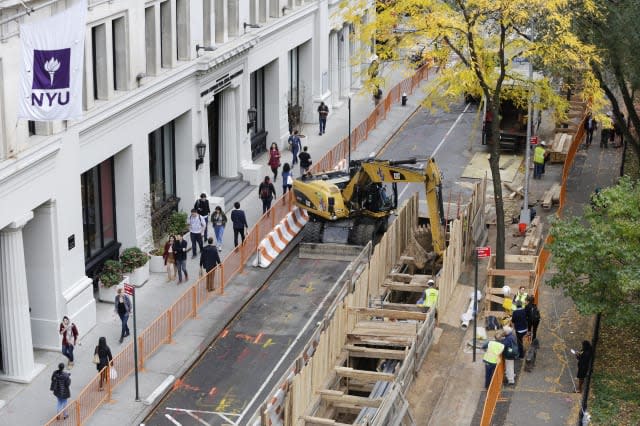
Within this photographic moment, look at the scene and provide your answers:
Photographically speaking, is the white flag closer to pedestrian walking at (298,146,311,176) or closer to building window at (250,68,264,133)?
pedestrian walking at (298,146,311,176)

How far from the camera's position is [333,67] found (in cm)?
6078

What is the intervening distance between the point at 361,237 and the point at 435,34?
328 inches

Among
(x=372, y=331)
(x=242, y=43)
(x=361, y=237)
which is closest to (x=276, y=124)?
(x=242, y=43)

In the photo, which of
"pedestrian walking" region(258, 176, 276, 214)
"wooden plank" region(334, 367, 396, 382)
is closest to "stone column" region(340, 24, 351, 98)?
"pedestrian walking" region(258, 176, 276, 214)

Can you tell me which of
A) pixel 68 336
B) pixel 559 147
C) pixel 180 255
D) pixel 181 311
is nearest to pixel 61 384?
pixel 68 336

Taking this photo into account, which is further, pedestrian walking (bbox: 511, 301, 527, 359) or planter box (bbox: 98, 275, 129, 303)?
planter box (bbox: 98, 275, 129, 303)

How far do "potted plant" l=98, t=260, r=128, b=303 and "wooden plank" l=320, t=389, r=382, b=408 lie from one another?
10.2 m

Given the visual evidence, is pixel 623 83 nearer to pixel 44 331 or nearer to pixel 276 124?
pixel 276 124

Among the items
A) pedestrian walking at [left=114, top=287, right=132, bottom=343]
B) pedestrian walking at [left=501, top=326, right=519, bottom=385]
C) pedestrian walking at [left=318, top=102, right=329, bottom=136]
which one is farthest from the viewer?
pedestrian walking at [left=318, top=102, right=329, bottom=136]

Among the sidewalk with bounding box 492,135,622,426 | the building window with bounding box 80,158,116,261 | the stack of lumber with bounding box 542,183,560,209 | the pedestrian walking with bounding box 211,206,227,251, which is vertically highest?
the building window with bounding box 80,158,116,261

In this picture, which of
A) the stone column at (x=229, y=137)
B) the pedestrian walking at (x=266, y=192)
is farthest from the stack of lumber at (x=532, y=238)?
the stone column at (x=229, y=137)

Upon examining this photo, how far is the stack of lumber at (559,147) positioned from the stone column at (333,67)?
39.8 ft

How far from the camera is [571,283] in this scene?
32500mm

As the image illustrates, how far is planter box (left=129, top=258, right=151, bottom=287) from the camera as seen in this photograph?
37000 millimetres
